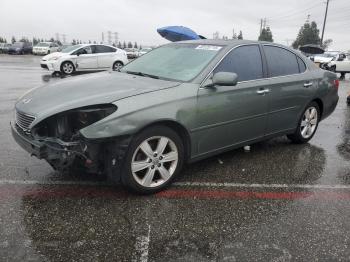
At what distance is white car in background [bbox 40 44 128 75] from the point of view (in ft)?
55.6

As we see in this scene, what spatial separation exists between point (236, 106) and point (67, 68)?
1403cm

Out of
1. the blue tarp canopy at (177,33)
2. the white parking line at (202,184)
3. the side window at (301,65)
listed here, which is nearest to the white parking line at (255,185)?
the white parking line at (202,184)

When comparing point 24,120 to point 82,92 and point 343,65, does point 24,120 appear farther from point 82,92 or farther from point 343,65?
point 343,65

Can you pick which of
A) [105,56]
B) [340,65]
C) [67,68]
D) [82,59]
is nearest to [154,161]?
[67,68]

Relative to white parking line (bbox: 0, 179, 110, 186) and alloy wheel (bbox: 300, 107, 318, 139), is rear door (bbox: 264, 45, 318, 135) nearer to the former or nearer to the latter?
alloy wheel (bbox: 300, 107, 318, 139)

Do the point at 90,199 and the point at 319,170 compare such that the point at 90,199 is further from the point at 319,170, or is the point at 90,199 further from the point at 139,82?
the point at 319,170

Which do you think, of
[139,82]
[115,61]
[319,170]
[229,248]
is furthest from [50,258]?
[115,61]

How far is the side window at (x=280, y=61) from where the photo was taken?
5.14m

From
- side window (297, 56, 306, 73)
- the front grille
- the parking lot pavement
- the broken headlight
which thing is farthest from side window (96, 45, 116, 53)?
the broken headlight

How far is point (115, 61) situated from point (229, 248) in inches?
651

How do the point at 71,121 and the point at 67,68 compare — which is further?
the point at 67,68

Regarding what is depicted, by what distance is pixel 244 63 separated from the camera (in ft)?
15.6

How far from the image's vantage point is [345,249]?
3.05 m

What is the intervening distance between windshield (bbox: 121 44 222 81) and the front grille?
1558mm
